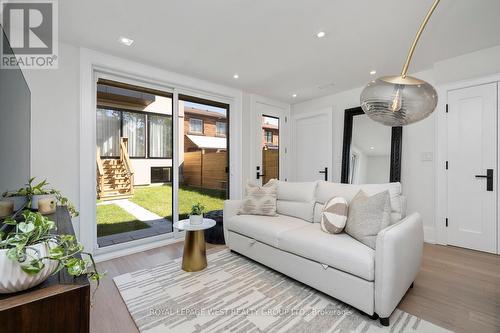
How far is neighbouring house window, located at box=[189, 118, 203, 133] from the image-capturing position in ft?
12.2

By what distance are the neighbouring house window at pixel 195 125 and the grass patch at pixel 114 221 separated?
1676 millimetres

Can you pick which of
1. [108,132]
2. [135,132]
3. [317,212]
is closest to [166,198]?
[135,132]

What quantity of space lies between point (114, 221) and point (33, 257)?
3.16 m

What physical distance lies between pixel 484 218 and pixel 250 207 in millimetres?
2841

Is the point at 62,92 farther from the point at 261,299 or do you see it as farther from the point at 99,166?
the point at 261,299

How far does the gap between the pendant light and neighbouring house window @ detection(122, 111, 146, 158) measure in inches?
127

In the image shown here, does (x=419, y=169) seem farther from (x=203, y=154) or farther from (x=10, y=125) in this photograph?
(x=10, y=125)

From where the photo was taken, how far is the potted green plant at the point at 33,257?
70 cm

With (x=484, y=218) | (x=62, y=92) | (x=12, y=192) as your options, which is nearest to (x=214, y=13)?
(x=62, y=92)

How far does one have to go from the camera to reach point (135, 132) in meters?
3.56

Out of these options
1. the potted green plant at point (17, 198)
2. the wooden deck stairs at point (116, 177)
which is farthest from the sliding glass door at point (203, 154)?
the potted green plant at point (17, 198)

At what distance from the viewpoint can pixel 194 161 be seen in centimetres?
382

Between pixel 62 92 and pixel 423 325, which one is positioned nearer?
pixel 423 325

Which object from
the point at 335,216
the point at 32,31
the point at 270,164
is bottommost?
the point at 335,216
